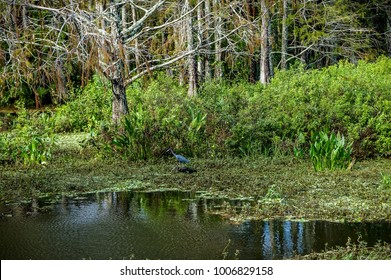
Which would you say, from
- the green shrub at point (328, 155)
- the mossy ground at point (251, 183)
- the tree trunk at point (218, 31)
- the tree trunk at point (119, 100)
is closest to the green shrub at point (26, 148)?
the mossy ground at point (251, 183)

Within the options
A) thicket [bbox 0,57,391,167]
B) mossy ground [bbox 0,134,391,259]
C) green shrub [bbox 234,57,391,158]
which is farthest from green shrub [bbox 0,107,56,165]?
green shrub [bbox 234,57,391,158]

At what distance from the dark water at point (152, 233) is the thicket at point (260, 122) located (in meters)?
4.25

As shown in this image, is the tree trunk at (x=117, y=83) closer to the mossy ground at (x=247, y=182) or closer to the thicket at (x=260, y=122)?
the thicket at (x=260, y=122)

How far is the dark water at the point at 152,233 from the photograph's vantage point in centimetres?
718

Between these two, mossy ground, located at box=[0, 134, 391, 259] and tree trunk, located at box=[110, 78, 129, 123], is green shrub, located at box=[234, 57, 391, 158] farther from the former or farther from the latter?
tree trunk, located at box=[110, 78, 129, 123]

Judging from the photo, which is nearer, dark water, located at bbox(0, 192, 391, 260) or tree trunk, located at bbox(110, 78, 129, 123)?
dark water, located at bbox(0, 192, 391, 260)

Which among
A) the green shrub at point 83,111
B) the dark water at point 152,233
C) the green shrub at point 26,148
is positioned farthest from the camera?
the green shrub at point 83,111

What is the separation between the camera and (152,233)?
8.04 m

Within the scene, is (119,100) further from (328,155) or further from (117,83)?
(328,155)

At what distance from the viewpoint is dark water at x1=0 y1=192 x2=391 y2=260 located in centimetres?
718

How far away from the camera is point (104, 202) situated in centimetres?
995

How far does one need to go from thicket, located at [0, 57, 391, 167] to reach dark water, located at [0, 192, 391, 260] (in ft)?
14.0
